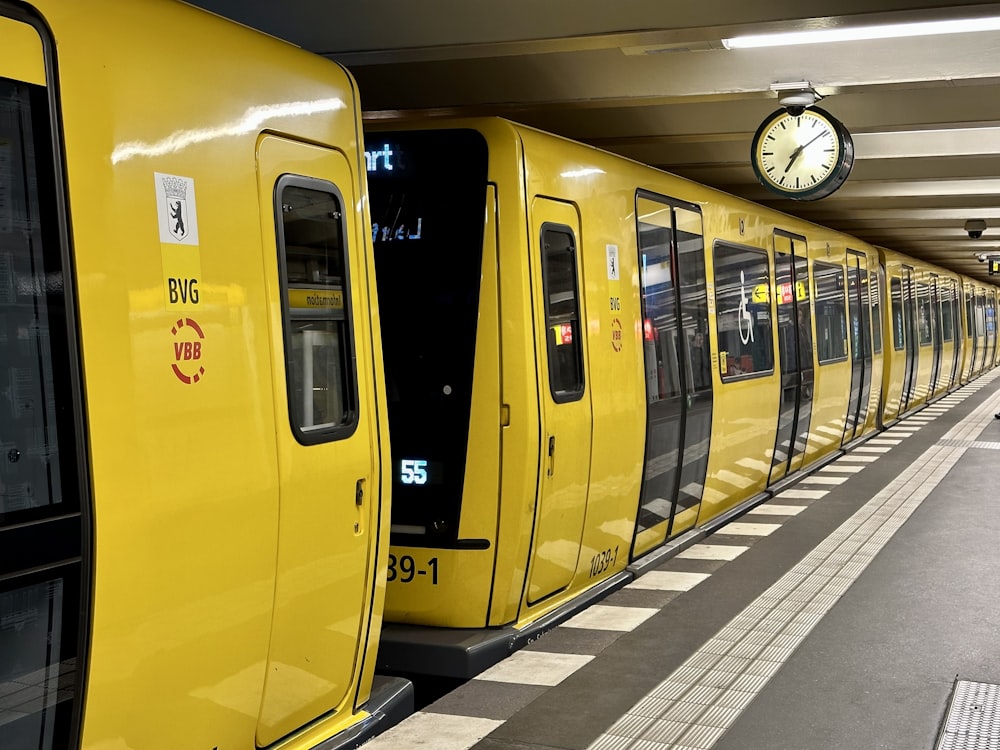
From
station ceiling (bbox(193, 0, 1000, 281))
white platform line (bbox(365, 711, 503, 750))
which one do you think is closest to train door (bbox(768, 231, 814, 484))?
station ceiling (bbox(193, 0, 1000, 281))

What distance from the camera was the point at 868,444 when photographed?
15.8m

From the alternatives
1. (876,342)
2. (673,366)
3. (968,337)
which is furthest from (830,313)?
(968,337)

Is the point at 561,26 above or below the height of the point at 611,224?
above

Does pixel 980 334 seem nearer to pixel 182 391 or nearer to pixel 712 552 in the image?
pixel 712 552

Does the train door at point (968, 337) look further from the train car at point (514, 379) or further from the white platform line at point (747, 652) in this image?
the train car at point (514, 379)

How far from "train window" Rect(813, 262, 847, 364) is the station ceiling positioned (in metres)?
2.10

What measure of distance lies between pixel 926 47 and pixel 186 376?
17.4ft

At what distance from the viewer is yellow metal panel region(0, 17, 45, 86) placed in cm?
293

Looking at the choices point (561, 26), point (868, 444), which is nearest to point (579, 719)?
point (561, 26)

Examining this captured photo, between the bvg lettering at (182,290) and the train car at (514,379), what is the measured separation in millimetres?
2494

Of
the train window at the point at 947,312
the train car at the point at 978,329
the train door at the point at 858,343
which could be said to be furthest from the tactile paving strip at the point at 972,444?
the train car at the point at 978,329

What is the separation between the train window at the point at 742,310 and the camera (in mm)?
9398

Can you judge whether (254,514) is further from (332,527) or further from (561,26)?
(561,26)

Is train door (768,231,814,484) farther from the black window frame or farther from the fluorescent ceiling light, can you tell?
the black window frame
